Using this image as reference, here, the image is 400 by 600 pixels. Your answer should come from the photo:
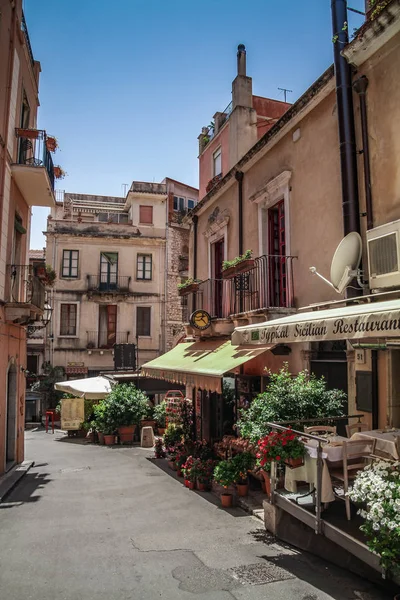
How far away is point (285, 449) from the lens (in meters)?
6.31

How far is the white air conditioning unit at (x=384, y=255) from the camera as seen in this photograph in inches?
265

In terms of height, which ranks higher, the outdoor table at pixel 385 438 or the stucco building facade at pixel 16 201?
the stucco building facade at pixel 16 201

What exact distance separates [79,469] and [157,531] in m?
6.33

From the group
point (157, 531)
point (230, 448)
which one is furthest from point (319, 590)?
point (230, 448)

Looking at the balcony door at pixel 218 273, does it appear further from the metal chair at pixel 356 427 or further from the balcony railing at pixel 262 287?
the metal chair at pixel 356 427

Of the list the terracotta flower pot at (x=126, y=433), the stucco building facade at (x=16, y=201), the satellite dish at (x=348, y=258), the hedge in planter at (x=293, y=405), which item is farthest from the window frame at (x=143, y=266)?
the satellite dish at (x=348, y=258)

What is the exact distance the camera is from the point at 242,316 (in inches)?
424

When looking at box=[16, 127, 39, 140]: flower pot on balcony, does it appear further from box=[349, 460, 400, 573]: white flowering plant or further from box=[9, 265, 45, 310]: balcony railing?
box=[349, 460, 400, 573]: white flowering plant

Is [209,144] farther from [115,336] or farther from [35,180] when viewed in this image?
[115,336]

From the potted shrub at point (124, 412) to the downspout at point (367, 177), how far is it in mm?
12564

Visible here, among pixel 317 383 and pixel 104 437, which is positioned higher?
pixel 317 383

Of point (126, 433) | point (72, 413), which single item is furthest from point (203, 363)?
point (72, 413)

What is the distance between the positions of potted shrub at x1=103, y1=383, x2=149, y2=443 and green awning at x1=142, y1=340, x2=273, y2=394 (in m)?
4.50

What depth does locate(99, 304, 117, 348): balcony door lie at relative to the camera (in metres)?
31.3
